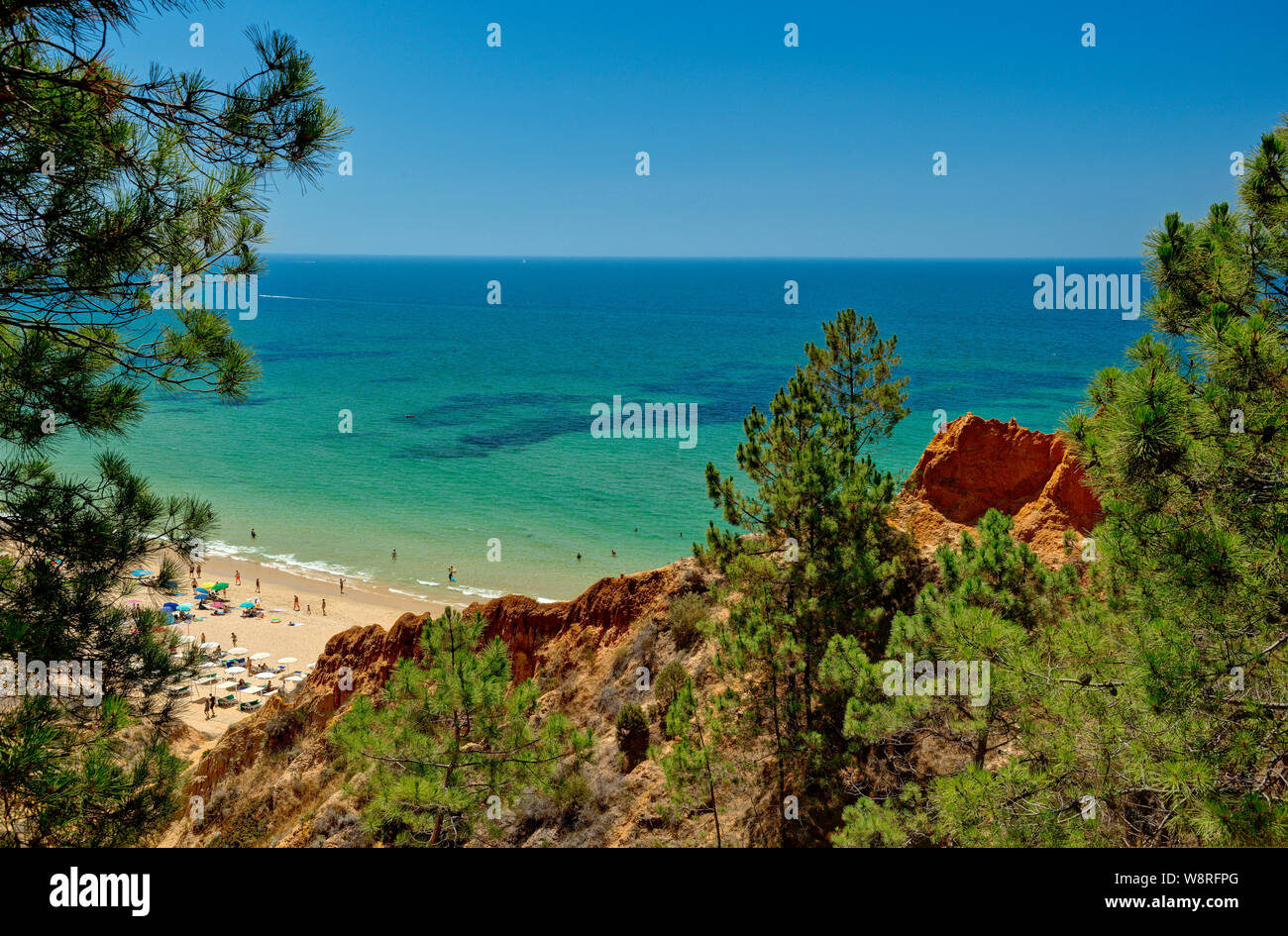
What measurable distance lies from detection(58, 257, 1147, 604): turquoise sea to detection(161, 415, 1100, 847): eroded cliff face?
10500mm

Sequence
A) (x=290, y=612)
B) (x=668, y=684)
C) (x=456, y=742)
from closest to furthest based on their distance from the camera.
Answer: (x=456, y=742)
(x=668, y=684)
(x=290, y=612)

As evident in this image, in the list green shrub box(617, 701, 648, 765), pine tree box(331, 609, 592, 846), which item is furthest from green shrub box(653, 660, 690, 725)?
pine tree box(331, 609, 592, 846)

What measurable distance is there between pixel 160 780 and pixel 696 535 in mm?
37310

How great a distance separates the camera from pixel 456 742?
10.2 meters

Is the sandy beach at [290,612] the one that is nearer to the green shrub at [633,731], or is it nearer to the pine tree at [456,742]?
the green shrub at [633,731]

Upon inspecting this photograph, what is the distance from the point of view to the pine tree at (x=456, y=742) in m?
10.0

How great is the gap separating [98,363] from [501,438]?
2285 inches

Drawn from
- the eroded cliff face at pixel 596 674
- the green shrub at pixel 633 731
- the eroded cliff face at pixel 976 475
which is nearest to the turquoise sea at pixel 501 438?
the eroded cliff face at pixel 596 674

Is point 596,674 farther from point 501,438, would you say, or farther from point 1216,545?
point 501,438

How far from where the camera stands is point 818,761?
1187cm

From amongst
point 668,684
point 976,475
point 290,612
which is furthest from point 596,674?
point 290,612

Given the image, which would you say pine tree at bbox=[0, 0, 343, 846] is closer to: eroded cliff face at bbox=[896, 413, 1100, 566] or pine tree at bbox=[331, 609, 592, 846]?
pine tree at bbox=[331, 609, 592, 846]

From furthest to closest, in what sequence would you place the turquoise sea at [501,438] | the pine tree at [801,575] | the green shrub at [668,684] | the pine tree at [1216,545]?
the turquoise sea at [501,438] < the green shrub at [668,684] < the pine tree at [801,575] < the pine tree at [1216,545]

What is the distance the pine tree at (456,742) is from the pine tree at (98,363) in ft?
10.8
